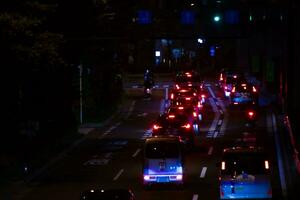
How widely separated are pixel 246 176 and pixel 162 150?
6.20 metres

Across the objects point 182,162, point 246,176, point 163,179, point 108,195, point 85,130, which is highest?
point 108,195

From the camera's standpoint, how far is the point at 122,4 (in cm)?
7344

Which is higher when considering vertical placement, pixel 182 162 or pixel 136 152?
pixel 182 162

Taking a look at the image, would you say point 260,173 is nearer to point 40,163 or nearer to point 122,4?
point 40,163

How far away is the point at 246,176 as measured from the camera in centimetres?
2597

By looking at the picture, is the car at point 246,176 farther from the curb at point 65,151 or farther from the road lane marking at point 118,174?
the curb at point 65,151

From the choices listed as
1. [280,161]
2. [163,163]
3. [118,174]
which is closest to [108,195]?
[163,163]

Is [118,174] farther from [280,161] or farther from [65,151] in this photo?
[65,151]

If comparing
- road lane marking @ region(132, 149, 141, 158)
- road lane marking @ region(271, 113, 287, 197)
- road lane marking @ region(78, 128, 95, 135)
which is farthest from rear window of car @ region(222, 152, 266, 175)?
road lane marking @ region(78, 128, 95, 135)

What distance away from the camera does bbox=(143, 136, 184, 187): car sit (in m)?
31.5

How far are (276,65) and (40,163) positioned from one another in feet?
123

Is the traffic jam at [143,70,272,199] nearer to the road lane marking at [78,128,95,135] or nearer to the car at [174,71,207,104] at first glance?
the road lane marking at [78,128,95,135]

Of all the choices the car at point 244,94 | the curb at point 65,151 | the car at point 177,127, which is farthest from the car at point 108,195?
the car at point 244,94

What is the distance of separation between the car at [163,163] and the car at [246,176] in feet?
18.0
